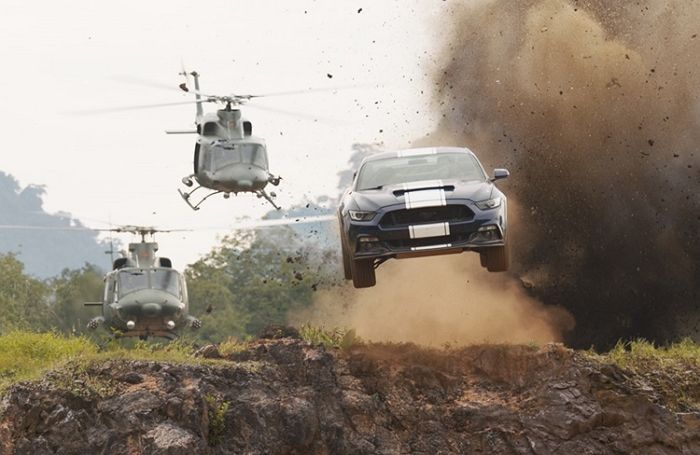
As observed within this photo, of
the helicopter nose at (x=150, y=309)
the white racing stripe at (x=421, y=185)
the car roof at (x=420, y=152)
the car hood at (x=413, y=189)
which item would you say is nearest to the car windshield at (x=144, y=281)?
the helicopter nose at (x=150, y=309)

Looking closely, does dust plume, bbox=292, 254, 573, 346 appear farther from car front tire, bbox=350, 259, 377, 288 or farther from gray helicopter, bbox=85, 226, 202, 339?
gray helicopter, bbox=85, 226, 202, 339

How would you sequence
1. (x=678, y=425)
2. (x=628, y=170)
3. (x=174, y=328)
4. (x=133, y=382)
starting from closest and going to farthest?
(x=133, y=382) < (x=678, y=425) < (x=628, y=170) < (x=174, y=328)

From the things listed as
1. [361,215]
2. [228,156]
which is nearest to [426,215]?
[361,215]

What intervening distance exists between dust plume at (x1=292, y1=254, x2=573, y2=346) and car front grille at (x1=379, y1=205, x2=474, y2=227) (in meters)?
4.19

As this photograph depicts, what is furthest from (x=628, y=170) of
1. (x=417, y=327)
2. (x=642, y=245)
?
(x=417, y=327)

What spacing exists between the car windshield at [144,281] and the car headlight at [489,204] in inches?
627

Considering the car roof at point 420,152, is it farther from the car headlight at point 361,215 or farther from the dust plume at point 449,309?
the dust plume at point 449,309

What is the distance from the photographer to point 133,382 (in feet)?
58.4

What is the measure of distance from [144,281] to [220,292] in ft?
101

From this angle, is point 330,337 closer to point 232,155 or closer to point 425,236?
point 425,236

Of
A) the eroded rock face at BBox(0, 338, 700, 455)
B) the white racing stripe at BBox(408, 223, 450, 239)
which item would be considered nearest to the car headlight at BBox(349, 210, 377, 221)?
the white racing stripe at BBox(408, 223, 450, 239)

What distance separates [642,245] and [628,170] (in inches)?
57.2

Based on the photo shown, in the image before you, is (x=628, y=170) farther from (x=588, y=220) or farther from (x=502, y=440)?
(x=502, y=440)

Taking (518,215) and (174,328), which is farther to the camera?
(174,328)
